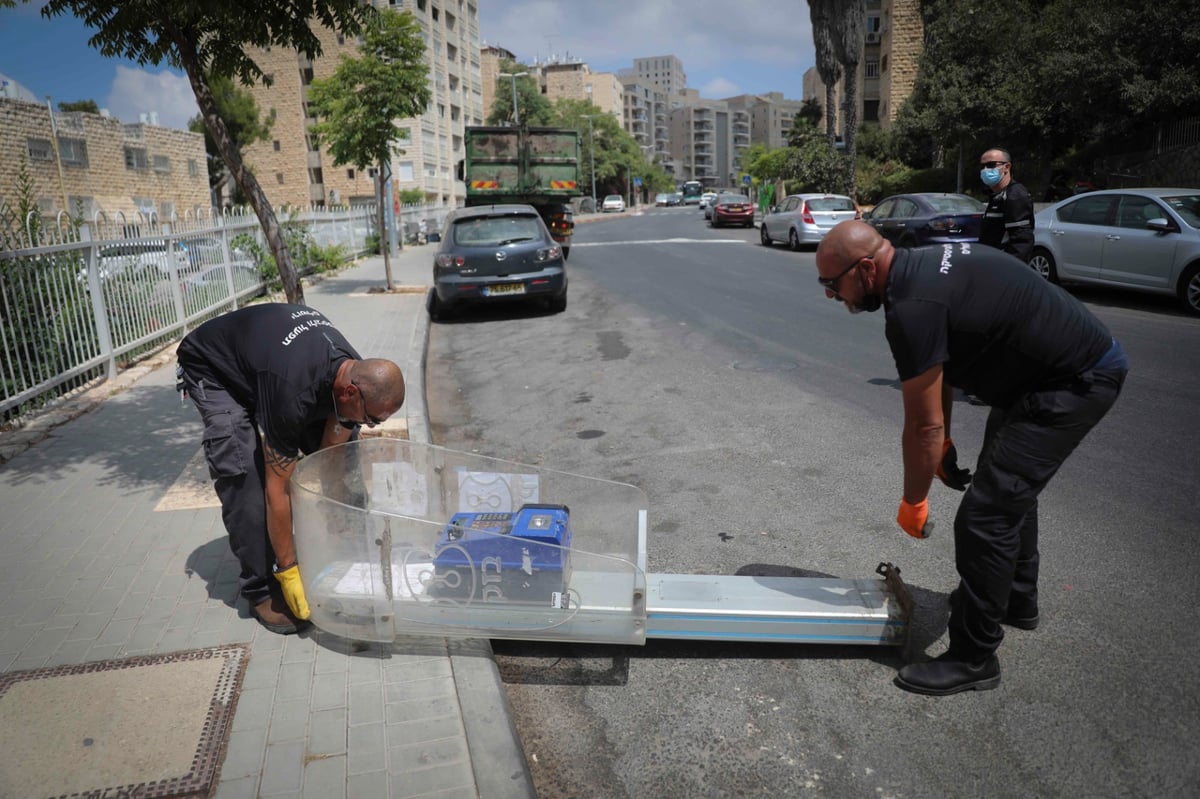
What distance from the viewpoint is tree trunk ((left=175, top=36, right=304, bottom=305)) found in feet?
17.6

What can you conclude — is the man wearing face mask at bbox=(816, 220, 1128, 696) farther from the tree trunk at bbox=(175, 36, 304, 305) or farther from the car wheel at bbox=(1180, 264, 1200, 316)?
the car wheel at bbox=(1180, 264, 1200, 316)

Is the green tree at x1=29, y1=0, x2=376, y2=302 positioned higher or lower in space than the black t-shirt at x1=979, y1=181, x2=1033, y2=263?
higher

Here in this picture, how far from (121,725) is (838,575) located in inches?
116

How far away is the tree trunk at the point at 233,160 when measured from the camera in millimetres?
5371

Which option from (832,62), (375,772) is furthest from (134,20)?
(832,62)

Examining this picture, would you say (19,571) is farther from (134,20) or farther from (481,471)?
(134,20)

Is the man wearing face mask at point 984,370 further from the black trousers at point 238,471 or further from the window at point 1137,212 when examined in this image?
the window at point 1137,212

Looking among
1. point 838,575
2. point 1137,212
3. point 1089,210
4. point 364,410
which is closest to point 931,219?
point 1089,210

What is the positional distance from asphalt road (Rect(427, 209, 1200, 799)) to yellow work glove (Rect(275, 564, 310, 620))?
83 centimetres

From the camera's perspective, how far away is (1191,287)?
396 inches

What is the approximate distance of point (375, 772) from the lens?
262cm

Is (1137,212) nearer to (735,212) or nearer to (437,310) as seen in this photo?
(437,310)

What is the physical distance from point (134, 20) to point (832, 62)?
3273 cm

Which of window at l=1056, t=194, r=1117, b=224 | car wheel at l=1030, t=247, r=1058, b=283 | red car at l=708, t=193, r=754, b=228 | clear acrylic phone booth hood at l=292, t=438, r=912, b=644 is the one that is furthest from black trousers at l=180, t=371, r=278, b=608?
red car at l=708, t=193, r=754, b=228
